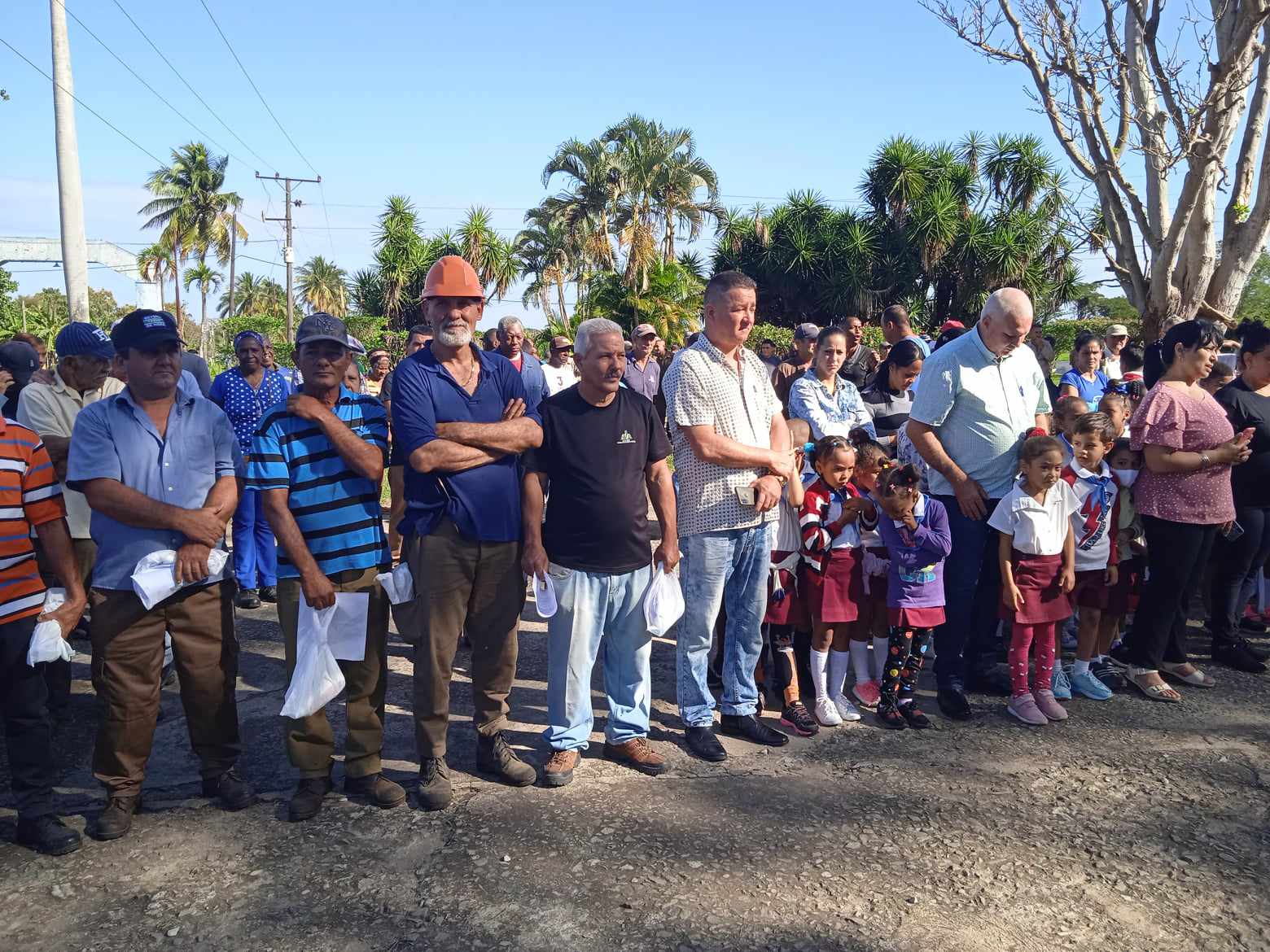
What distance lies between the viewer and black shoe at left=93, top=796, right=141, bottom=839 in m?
3.57

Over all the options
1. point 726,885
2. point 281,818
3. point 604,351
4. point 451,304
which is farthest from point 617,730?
point 451,304

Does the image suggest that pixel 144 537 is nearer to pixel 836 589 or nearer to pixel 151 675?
pixel 151 675

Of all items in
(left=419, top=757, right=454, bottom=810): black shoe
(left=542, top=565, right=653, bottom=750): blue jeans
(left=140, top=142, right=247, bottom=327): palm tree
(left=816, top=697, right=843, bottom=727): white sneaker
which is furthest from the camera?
(left=140, top=142, right=247, bottom=327): palm tree

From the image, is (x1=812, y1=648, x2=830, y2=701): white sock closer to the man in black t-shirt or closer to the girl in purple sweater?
the girl in purple sweater

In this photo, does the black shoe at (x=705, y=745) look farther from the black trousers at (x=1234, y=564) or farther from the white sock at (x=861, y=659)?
the black trousers at (x=1234, y=564)

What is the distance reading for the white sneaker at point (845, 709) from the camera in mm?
4801

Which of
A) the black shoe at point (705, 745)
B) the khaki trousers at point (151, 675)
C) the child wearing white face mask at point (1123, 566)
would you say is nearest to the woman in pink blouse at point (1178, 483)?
the child wearing white face mask at point (1123, 566)

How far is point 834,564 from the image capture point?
4785 millimetres

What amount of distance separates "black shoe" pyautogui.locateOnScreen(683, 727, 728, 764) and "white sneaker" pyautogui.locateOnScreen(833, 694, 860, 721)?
743 millimetres

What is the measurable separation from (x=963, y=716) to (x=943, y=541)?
3.07ft

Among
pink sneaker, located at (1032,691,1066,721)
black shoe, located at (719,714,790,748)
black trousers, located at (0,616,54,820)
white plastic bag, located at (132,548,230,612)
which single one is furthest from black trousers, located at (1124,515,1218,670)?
A: black trousers, located at (0,616,54,820)

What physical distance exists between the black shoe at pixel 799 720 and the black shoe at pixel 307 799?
223 cm

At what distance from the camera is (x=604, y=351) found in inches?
157

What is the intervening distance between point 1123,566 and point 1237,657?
97cm
